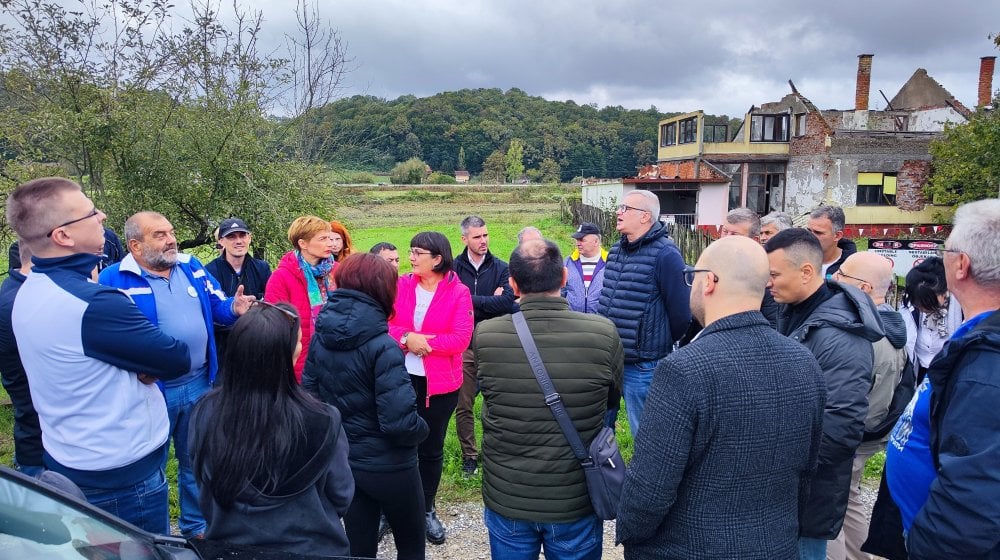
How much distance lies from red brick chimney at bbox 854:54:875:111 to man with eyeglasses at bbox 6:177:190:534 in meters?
38.9

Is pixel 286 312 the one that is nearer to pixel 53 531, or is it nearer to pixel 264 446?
pixel 264 446

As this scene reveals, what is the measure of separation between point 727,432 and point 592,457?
79 centimetres

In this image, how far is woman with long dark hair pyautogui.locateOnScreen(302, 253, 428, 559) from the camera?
2785 millimetres

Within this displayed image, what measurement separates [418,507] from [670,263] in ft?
7.59

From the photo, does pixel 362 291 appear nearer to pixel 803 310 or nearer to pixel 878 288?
pixel 803 310

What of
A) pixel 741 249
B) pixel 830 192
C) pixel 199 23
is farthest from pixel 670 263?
pixel 830 192

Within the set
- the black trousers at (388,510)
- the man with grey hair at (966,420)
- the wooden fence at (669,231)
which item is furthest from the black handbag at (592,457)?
the wooden fence at (669,231)

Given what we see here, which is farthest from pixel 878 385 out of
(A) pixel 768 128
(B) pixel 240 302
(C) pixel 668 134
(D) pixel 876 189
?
(C) pixel 668 134

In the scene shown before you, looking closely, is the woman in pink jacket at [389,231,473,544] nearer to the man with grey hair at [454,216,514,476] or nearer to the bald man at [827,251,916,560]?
the man with grey hair at [454,216,514,476]

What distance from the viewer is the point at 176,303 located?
11.5ft

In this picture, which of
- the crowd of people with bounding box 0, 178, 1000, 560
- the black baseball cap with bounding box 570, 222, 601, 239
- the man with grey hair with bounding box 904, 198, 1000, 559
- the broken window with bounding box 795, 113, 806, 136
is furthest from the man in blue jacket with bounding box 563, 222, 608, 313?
the broken window with bounding box 795, 113, 806, 136

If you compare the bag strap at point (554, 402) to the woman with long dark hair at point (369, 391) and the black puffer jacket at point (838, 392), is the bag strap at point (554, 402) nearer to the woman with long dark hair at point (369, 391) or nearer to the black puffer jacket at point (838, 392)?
the woman with long dark hair at point (369, 391)

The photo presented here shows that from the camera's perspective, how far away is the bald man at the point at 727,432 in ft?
6.34

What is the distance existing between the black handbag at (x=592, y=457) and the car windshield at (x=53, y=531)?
1.53 meters
